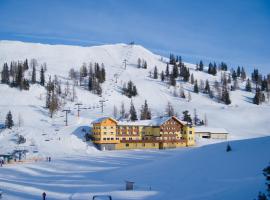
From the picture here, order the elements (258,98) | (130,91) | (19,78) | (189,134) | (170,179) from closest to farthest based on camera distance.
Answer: (170,179) < (189,134) < (19,78) < (130,91) < (258,98)

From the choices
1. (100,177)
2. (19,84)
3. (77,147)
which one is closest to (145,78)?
(19,84)

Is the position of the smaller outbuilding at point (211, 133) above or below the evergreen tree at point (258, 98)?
below

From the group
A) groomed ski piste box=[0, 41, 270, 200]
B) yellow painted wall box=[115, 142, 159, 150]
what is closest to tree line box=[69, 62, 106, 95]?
groomed ski piste box=[0, 41, 270, 200]

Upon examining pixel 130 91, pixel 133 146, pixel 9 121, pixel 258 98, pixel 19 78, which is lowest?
pixel 133 146

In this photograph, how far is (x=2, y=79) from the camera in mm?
125188

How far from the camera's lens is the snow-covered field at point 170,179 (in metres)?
28.9

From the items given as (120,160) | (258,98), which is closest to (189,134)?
(120,160)

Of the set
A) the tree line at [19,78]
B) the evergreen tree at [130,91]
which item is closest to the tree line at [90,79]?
the evergreen tree at [130,91]

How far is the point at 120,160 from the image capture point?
188ft

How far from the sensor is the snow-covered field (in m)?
28.9

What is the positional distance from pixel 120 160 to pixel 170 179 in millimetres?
23156

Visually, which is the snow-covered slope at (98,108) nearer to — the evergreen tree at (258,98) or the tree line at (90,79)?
the tree line at (90,79)

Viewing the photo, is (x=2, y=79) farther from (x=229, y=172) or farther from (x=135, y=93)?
(x=229, y=172)

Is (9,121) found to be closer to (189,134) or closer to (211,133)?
(189,134)
